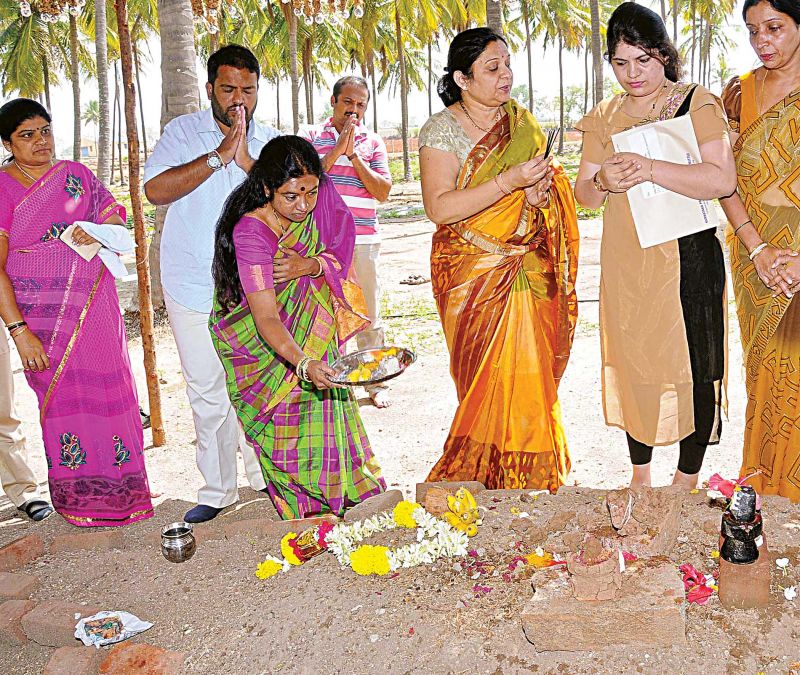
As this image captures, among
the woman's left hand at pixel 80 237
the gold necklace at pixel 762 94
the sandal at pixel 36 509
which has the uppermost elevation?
the gold necklace at pixel 762 94

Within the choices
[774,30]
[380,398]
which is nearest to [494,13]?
→ [380,398]

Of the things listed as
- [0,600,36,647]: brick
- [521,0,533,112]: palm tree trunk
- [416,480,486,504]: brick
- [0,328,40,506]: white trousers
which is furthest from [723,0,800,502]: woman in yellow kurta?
[521,0,533,112]: palm tree trunk

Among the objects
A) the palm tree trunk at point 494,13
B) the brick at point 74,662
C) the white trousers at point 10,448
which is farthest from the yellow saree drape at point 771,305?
the palm tree trunk at point 494,13

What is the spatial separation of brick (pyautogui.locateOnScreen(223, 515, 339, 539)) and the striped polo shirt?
2.85 meters

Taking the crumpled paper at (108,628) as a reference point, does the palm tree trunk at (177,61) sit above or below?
above

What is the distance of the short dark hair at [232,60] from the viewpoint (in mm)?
3799

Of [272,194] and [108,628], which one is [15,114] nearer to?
[272,194]

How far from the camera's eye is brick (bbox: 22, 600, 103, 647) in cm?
293

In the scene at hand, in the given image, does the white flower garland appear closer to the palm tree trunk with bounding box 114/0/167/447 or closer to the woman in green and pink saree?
the woman in green and pink saree

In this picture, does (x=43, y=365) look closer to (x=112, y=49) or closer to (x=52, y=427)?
(x=52, y=427)

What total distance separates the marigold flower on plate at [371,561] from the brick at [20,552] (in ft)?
5.54

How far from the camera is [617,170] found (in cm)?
320

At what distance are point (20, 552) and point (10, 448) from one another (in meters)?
0.89

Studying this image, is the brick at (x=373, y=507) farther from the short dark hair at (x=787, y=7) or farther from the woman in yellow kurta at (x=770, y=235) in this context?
the short dark hair at (x=787, y=7)
